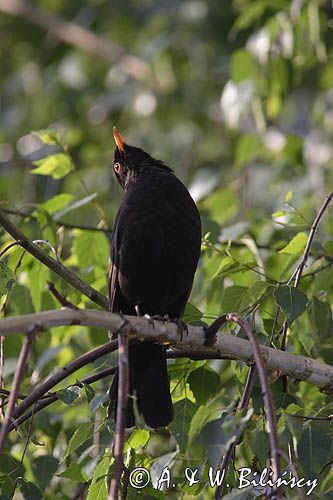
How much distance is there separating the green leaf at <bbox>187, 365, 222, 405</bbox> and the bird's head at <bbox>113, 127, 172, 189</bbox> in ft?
4.34

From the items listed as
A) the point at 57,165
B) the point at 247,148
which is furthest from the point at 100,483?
the point at 247,148

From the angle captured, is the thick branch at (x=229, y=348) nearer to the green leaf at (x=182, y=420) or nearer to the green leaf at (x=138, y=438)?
the green leaf at (x=182, y=420)

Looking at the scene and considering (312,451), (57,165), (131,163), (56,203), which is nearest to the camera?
(312,451)

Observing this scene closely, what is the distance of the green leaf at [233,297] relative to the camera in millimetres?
3127

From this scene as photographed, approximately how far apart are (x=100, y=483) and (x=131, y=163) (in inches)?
77.9

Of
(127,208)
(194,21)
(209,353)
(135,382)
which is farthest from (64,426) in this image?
(194,21)

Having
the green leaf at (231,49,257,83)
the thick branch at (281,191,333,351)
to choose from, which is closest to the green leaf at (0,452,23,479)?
the thick branch at (281,191,333,351)

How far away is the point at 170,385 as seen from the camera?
3436 millimetres

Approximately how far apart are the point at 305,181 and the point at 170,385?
7.61 ft

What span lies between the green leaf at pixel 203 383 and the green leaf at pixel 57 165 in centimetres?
124

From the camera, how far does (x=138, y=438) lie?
299cm

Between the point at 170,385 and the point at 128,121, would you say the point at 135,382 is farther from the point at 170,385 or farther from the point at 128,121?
the point at 128,121

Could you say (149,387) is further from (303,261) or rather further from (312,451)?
(312,451)

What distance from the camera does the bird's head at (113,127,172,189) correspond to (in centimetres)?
421
